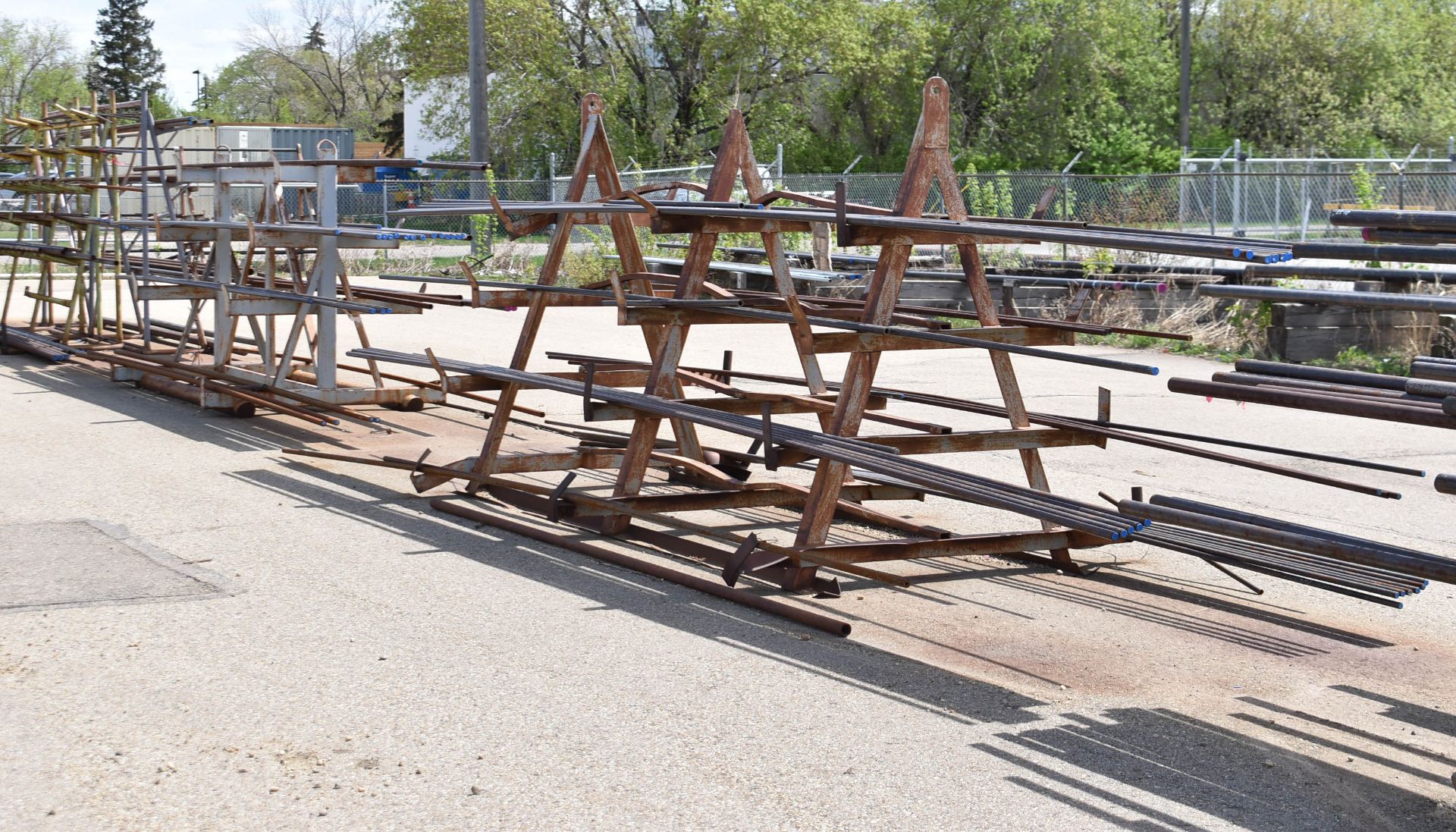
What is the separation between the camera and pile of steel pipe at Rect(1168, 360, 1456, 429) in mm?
4301

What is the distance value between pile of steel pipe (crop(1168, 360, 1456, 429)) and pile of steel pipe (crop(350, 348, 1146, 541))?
0.62 meters

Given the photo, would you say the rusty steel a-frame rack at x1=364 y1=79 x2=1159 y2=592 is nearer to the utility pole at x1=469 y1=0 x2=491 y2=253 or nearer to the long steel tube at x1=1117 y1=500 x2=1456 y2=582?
the long steel tube at x1=1117 y1=500 x2=1456 y2=582

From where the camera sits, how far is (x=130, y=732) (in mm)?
4523

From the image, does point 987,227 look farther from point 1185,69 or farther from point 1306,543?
point 1185,69

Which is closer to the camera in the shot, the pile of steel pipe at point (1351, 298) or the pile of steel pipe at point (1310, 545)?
the pile of steel pipe at point (1351, 298)

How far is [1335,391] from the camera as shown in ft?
15.7

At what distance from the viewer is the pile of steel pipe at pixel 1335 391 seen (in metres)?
4.30

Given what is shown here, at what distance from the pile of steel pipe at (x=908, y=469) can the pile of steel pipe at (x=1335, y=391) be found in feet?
2.04

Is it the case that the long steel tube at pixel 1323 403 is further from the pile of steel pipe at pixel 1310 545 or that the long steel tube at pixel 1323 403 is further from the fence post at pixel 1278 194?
the fence post at pixel 1278 194

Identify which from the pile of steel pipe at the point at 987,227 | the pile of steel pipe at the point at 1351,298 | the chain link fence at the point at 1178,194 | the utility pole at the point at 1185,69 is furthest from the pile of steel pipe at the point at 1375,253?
the utility pole at the point at 1185,69

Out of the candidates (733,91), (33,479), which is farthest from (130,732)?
(733,91)

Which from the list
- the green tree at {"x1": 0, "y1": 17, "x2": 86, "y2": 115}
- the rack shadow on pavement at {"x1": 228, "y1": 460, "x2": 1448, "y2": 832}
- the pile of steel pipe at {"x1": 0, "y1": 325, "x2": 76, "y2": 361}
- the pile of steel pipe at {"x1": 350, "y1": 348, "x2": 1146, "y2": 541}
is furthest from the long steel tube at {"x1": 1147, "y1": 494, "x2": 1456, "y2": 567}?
the green tree at {"x1": 0, "y1": 17, "x2": 86, "y2": 115}

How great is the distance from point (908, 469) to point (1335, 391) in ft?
5.56

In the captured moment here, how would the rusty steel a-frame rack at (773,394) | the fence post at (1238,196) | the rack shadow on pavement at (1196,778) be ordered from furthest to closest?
the fence post at (1238,196) → the rusty steel a-frame rack at (773,394) → the rack shadow on pavement at (1196,778)
